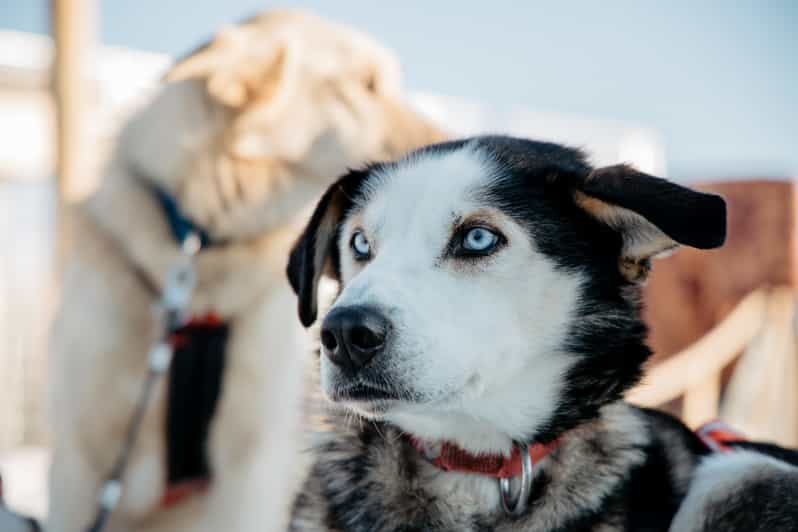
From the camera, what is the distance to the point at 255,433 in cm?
247

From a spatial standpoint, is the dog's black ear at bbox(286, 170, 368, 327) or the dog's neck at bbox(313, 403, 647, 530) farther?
the dog's black ear at bbox(286, 170, 368, 327)

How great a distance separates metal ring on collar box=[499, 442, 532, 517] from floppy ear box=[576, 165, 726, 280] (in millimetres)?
373

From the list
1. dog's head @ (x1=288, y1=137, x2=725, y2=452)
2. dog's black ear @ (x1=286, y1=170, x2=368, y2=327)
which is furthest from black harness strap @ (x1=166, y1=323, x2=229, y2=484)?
dog's head @ (x1=288, y1=137, x2=725, y2=452)

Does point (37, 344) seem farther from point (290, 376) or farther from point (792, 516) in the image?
point (792, 516)

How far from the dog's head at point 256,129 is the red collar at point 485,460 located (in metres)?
1.49

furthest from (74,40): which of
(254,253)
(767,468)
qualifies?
(767,468)

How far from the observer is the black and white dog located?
115cm

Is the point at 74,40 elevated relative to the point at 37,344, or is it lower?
elevated

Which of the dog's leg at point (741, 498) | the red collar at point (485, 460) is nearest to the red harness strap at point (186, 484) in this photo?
the red collar at point (485, 460)

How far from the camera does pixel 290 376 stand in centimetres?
255

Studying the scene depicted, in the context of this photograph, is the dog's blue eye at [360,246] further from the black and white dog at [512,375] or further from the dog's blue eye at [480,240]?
the dog's blue eye at [480,240]

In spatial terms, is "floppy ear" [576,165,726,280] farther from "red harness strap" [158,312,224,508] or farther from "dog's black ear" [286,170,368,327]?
"red harness strap" [158,312,224,508]

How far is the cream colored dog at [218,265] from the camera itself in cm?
236

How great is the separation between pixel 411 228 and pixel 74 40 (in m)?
2.33
